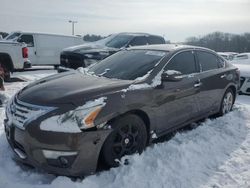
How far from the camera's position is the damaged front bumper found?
11.9ft

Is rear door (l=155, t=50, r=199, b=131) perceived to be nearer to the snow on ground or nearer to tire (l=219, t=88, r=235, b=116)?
the snow on ground

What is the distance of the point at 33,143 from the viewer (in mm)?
3686

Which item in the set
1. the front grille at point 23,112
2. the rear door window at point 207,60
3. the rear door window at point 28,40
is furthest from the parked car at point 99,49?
the rear door window at point 28,40

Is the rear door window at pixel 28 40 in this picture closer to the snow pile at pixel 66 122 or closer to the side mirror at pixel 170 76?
the side mirror at pixel 170 76

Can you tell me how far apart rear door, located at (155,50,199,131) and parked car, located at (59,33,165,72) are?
156 inches

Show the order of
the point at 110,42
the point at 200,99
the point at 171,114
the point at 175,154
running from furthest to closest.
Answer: the point at 110,42 < the point at 200,99 < the point at 171,114 < the point at 175,154

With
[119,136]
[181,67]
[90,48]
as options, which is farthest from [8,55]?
[119,136]

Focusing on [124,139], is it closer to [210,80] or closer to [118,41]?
[210,80]

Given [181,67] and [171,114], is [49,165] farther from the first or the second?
[181,67]

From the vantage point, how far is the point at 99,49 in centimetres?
1041

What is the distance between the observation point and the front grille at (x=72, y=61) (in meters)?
10.1

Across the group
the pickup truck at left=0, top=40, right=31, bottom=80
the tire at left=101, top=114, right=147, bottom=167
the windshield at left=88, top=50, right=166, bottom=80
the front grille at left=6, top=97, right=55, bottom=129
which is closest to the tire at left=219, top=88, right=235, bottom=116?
the windshield at left=88, top=50, right=166, bottom=80

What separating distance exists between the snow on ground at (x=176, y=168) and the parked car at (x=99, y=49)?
4746 mm

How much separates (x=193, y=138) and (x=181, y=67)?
1.16m
